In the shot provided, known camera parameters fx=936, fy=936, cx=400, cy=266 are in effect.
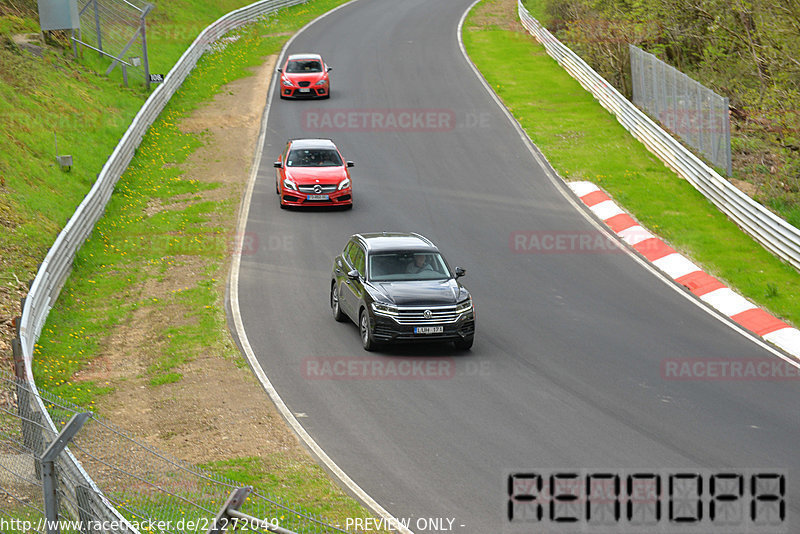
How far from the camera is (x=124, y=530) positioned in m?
8.06

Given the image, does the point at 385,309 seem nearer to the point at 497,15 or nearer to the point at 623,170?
the point at 623,170

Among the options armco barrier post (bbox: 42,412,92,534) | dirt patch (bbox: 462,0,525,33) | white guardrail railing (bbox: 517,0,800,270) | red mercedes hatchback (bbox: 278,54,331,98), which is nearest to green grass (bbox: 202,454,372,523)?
armco barrier post (bbox: 42,412,92,534)

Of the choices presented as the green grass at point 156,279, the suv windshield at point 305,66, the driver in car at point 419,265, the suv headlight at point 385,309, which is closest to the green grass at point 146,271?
the green grass at point 156,279

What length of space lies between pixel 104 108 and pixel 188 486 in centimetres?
2324

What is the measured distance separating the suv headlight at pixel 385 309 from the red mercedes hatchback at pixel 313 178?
1003 cm

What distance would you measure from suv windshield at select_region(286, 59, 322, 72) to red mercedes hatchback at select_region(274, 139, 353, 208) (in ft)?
40.8

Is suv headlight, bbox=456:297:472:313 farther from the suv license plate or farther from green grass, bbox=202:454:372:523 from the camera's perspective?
green grass, bbox=202:454:372:523

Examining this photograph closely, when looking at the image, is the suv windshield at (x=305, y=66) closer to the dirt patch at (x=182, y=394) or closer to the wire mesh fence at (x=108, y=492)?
the dirt patch at (x=182, y=394)

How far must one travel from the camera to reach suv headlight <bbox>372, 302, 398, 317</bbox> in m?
15.8

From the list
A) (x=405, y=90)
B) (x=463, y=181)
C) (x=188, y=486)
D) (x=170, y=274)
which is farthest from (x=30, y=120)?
(x=188, y=486)

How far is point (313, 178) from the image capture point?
25672 millimetres

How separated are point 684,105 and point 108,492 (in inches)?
895

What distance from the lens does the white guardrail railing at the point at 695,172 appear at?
2145cm

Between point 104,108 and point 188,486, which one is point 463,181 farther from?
point 188,486
